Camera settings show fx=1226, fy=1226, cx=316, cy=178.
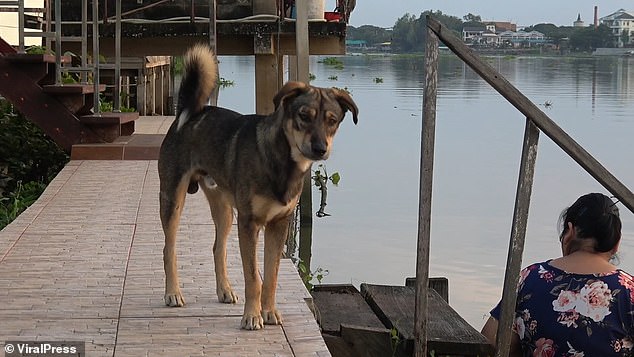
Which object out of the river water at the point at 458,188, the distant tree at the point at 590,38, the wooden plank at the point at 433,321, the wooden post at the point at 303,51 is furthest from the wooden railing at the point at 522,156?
the distant tree at the point at 590,38

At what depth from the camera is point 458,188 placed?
17500 mm

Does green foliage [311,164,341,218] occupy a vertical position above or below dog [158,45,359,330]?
below

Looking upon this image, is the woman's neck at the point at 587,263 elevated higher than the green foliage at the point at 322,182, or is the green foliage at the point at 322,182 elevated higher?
the woman's neck at the point at 587,263

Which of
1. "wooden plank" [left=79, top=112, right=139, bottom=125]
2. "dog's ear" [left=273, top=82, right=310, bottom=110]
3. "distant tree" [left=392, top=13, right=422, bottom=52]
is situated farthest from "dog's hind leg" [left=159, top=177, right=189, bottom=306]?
"distant tree" [left=392, top=13, right=422, bottom=52]

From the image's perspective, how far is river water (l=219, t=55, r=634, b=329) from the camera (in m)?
12.1

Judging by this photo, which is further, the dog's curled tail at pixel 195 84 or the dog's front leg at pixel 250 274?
the dog's curled tail at pixel 195 84

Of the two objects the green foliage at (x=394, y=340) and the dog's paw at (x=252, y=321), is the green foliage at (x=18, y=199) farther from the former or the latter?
the dog's paw at (x=252, y=321)

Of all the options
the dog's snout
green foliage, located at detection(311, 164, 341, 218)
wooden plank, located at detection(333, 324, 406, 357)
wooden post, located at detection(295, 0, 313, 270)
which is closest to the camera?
the dog's snout

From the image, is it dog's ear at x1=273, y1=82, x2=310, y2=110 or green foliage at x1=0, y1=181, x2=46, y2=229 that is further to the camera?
green foliage at x1=0, y1=181, x2=46, y2=229

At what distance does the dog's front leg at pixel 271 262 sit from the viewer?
18.9ft

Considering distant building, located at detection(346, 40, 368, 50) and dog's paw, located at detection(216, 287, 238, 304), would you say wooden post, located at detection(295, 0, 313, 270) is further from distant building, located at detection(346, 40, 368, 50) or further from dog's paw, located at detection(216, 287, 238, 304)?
dog's paw, located at detection(216, 287, 238, 304)

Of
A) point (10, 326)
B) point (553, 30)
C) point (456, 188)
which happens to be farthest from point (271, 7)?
point (553, 30)

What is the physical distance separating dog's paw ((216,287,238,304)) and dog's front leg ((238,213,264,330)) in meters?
0.50

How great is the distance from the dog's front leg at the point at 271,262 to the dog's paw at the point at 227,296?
42 centimetres
